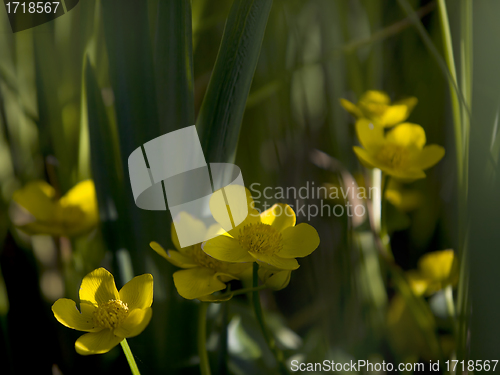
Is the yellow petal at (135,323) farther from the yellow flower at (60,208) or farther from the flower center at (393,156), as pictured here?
the flower center at (393,156)

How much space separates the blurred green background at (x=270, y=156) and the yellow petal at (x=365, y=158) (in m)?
0.01

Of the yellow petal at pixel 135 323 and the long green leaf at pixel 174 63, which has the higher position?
the long green leaf at pixel 174 63

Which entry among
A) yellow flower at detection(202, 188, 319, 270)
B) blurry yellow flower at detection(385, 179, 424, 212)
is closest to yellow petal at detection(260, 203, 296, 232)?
yellow flower at detection(202, 188, 319, 270)

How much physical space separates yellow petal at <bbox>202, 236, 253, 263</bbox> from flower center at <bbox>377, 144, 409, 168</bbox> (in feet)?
0.47

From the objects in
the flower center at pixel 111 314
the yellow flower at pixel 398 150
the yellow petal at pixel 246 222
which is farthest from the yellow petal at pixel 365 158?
the flower center at pixel 111 314

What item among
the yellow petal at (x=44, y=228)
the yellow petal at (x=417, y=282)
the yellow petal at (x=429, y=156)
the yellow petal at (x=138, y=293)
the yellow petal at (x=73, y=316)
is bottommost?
the yellow petal at (x=417, y=282)

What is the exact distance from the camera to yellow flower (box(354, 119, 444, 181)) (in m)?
0.27

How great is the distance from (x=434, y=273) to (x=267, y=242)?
0.54 feet

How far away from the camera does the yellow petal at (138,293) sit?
208 millimetres

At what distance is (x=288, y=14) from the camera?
28 cm

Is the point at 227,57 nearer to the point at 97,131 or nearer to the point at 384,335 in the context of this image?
the point at 97,131

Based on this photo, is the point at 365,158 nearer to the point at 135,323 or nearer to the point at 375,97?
the point at 375,97

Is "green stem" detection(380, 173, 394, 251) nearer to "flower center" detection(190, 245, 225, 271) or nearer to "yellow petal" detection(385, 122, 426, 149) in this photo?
"yellow petal" detection(385, 122, 426, 149)

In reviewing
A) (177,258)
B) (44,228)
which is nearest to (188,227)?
(177,258)
